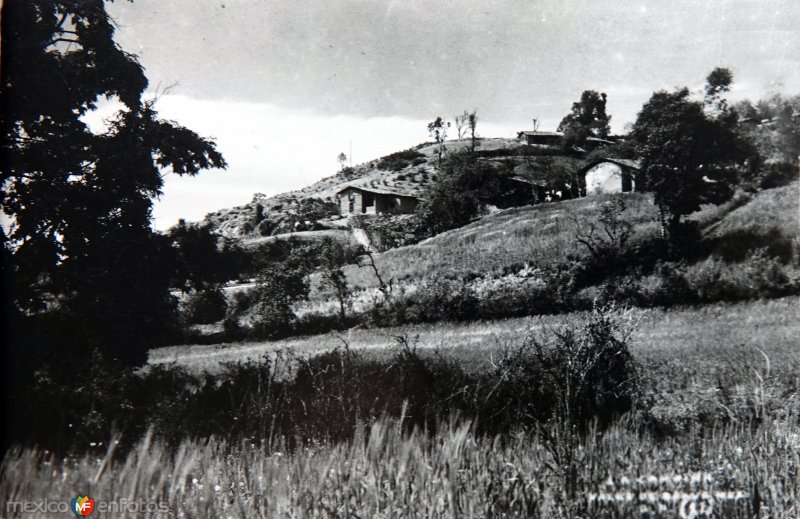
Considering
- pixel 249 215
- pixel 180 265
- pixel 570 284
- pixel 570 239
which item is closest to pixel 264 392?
pixel 180 265

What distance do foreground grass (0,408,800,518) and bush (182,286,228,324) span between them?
853 cm

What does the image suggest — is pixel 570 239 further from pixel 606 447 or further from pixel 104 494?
pixel 104 494

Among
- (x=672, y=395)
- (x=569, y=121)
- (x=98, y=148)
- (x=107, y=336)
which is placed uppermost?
(x=569, y=121)

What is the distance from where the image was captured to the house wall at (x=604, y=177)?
2584 cm

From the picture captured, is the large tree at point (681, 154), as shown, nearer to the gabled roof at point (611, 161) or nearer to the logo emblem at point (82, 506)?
the gabled roof at point (611, 161)

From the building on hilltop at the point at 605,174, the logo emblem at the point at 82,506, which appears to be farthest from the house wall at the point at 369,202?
the logo emblem at the point at 82,506

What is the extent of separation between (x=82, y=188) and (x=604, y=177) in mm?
26783

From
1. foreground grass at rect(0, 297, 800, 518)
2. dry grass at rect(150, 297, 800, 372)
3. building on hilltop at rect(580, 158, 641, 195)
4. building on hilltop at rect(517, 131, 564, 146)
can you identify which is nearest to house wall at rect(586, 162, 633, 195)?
building on hilltop at rect(580, 158, 641, 195)

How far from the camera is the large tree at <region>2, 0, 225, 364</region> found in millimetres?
8344

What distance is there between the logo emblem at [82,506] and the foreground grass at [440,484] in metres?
0.05

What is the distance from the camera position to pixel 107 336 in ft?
30.1

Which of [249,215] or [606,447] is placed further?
[249,215]

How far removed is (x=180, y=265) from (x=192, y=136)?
2.82m

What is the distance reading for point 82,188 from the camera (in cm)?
933
